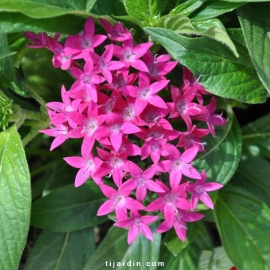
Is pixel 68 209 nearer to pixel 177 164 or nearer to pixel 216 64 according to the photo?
pixel 177 164

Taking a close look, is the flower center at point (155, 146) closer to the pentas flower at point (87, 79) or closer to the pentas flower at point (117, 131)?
the pentas flower at point (117, 131)

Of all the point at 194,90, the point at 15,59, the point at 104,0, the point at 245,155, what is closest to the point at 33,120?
the point at 15,59

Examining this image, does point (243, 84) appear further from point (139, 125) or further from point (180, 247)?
point (180, 247)

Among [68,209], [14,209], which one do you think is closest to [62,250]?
[68,209]

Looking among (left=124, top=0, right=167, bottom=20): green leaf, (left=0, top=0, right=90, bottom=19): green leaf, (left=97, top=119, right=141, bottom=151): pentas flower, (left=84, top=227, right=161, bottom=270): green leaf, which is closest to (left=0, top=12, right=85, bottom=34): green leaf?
(left=0, top=0, right=90, bottom=19): green leaf

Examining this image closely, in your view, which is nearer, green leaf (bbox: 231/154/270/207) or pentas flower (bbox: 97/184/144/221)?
pentas flower (bbox: 97/184/144/221)

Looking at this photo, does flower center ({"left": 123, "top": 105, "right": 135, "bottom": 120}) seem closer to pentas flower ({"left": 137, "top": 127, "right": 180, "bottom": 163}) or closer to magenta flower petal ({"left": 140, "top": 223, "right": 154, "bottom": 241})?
pentas flower ({"left": 137, "top": 127, "right": 180, "bottom": 163})
